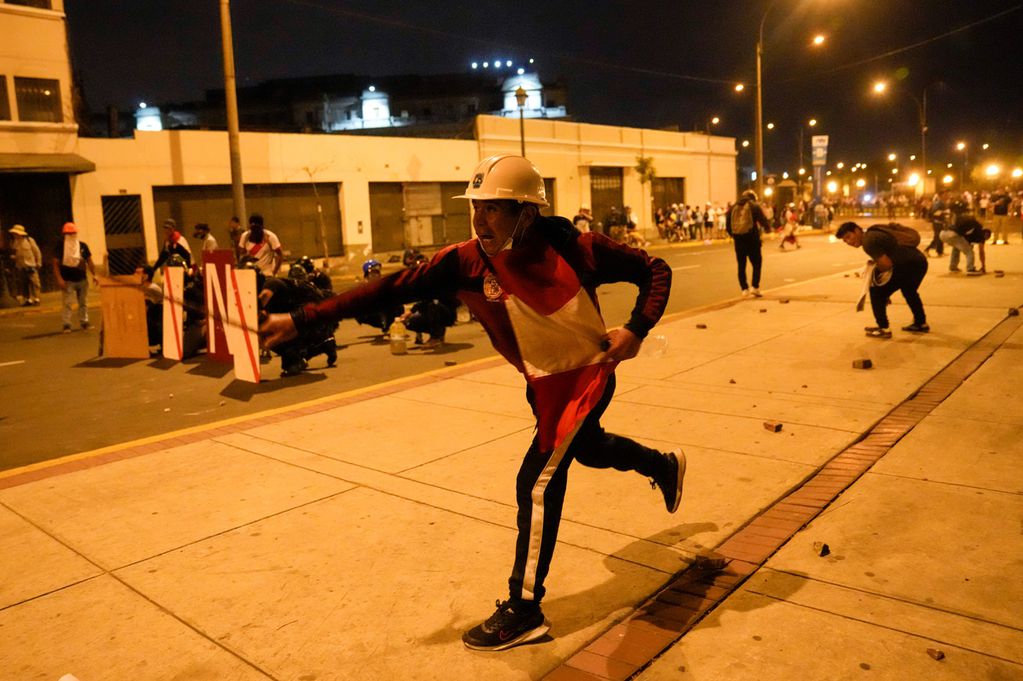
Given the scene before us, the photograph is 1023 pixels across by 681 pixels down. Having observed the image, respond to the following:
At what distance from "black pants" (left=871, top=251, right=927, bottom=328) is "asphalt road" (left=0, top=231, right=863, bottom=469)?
3.89 meters

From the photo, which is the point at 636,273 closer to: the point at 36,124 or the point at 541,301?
the point at 541,301

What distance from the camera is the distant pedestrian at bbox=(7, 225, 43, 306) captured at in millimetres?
20438

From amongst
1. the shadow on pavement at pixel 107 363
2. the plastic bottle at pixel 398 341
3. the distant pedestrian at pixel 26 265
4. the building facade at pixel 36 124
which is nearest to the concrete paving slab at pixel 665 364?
the plastic bottle at pixel 398 341

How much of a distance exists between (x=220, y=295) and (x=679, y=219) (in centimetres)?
3328

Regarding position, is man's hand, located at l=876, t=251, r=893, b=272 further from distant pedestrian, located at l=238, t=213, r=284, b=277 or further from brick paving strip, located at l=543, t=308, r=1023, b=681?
distant pedestrian, located at l=238, t=213, r=284, b=277

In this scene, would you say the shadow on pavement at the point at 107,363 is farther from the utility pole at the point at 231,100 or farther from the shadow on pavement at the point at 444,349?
the utility pole at the point at 231,100

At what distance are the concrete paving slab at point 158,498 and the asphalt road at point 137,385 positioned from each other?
48.3 inches

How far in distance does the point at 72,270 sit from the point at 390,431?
10.1 metres

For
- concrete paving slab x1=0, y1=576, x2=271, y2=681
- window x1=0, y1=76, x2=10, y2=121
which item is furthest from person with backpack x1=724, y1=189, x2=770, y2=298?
window x1=0, y1=76, x2=10, y2=121

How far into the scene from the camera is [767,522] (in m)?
4.36

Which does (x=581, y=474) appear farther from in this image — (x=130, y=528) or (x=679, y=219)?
(x=679, y=219)

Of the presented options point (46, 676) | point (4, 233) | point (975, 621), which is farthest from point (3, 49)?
point (975, 621)

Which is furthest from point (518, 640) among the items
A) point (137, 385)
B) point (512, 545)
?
point (137, 385)

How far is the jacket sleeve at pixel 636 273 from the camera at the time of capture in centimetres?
345
